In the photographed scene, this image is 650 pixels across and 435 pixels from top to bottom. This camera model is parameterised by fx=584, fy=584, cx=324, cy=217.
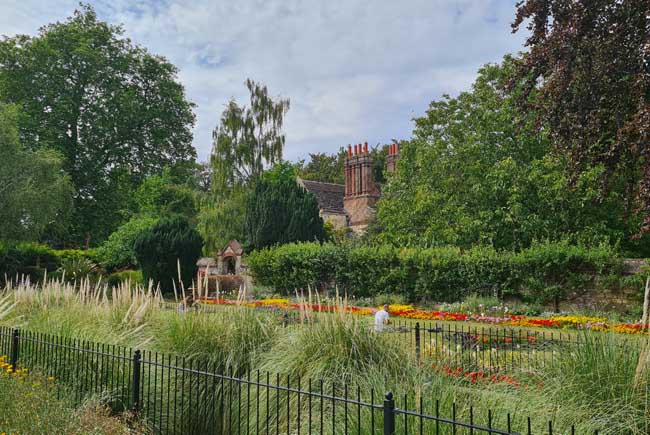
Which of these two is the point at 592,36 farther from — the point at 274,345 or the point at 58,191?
the point at 58,191

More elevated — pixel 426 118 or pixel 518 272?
pixel 426 118

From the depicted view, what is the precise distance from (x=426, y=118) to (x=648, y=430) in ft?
81.3

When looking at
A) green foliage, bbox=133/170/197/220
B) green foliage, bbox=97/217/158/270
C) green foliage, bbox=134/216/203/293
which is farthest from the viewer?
green foliage, bbox=133/170/197/220

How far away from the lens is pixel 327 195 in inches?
1756

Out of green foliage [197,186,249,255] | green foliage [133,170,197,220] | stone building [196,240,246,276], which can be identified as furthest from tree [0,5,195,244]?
stone building [196,240,246,276]

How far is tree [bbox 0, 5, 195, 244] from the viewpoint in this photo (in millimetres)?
33312

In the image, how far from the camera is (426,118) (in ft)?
92.4

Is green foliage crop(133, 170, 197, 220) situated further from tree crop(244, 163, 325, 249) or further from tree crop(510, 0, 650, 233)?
tree crop(510, 0, 650, 233)

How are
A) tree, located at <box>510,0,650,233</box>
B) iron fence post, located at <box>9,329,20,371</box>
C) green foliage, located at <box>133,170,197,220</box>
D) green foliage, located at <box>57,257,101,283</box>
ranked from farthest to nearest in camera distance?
1. green foliage, located at <box>133,170,197,220</box>
2. green foliage, located at <box>57,257,101,283</box>
3. tree, located at <box>510,0,650,233</box>
4. iron fence post, located at <box>9,329,20,371</box>

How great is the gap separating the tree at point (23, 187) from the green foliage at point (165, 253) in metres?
4.27

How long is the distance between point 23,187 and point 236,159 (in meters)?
11.7

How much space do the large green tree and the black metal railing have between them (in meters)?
17.0

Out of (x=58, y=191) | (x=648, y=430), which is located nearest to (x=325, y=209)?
(x=58, y=191)

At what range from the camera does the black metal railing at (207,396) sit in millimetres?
4582
